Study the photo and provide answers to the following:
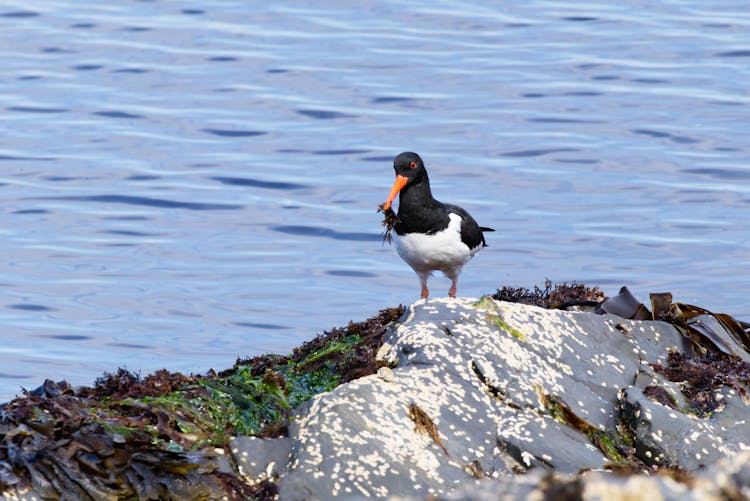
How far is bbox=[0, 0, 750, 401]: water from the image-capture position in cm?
1299

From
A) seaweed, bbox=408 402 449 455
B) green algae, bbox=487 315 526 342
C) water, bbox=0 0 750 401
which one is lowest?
water, bbox=0 0 750 401

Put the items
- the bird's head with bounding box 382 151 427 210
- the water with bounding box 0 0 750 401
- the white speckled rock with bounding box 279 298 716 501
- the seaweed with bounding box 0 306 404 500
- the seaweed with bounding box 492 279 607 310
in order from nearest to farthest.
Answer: the seaweed with bounding box 0 306 404 500 < the white speckled rock with bounding box 279 298 716 501 < the seaweed with bounding box 492 279 607 310 < the bird's head with bounding box 382 151 427 210 < the water with bounding box 0 0 750 401

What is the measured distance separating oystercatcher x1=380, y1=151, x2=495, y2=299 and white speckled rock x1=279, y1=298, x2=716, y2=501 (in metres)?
3.04

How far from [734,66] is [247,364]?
1638 cm

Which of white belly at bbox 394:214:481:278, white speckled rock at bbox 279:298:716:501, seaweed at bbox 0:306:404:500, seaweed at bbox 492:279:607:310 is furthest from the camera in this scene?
white belly at bbox 394:214:481:278

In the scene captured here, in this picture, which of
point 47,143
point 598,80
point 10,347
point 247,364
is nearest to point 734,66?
point 598,80

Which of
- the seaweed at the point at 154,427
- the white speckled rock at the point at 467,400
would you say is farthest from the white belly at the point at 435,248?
the seaweed at the point at 154,427

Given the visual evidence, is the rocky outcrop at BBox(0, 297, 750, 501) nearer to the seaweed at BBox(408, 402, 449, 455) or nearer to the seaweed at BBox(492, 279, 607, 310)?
the seaweed at BBox(408, 402, 449, 455)

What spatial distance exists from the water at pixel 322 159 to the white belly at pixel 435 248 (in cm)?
283

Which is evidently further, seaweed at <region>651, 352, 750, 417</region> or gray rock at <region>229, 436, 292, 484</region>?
seaweed at <region>651, 352, 750, 417</region>

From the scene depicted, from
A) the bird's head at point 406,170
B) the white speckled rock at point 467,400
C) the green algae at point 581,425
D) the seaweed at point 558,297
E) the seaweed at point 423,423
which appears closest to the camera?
the white speckled rock at point 467,400

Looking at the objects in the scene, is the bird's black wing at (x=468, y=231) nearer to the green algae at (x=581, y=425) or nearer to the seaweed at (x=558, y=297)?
the seaweed at (x=558, y=297)

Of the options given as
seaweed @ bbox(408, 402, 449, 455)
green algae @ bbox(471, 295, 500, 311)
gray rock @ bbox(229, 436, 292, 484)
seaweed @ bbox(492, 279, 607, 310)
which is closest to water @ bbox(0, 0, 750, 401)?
seaweed @ bbox(492, 279, 607, 310)

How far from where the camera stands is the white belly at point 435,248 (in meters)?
9.00
